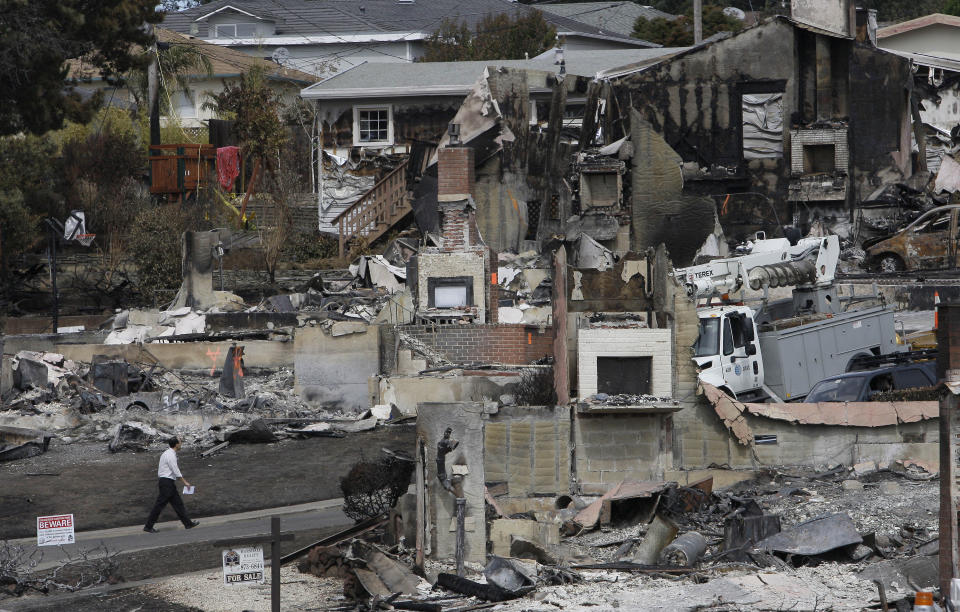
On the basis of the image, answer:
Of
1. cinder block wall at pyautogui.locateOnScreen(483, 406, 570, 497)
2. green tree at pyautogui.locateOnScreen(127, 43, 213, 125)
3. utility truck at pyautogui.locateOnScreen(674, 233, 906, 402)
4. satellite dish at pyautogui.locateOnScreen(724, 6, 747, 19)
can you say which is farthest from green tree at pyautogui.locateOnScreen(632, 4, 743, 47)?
cinder block wall at pyautogui.locateOnScreen(483, 406, 570, 497)

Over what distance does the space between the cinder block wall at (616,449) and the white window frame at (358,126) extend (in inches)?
971

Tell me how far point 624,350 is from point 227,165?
82.3ft

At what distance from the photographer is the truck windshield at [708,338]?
797 inches

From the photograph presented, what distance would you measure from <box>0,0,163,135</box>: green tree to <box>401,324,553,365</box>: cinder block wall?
866 centimetres

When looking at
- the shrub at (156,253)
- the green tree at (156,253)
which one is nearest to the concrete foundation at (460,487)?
the green tree at (156,253)

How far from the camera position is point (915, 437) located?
16.3 metres

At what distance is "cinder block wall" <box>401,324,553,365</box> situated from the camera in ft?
79.0

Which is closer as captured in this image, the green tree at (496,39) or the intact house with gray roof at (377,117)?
the intact house with gray roof at (377,117)

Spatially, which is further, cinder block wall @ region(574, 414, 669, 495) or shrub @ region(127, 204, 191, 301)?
shrub @ region(127, 204, 191, 301)

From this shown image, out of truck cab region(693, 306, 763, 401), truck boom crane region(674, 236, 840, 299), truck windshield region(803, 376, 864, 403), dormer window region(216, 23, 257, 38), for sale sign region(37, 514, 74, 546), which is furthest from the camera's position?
dormer window region(216, 23, 257, 38)

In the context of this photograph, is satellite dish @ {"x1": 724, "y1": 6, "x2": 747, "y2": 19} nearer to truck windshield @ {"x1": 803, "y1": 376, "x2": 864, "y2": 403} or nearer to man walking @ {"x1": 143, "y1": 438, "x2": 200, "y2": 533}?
truck windshield @ {"x1": 803, "y1": 376, "x2": 864, "y2": 403}

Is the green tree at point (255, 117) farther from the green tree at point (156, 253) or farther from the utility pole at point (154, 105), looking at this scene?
the green tree at point (156, 253)

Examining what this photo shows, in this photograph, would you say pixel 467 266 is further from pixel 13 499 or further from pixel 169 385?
pixel 13 499

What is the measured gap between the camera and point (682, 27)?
180ft
